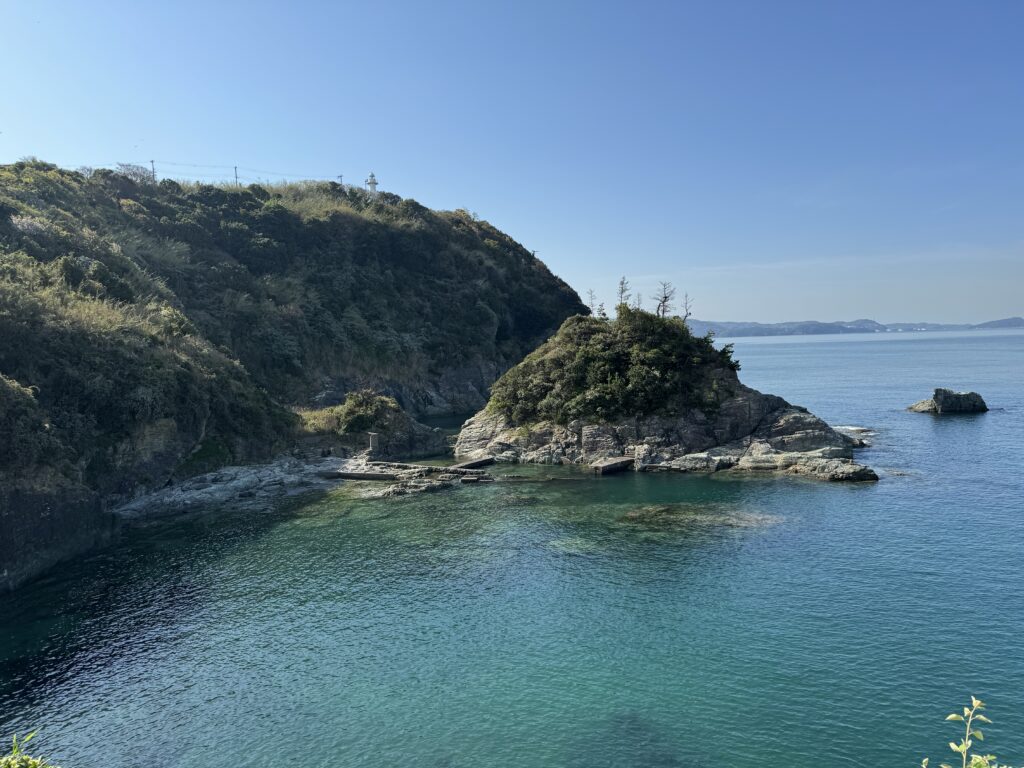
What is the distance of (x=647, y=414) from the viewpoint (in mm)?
71938

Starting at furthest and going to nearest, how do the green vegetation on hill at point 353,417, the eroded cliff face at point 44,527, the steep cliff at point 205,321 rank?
1. the green vegetation on hill at point 353,417
2. the steep cliff at point 205,321
3. the eroded cliff face at point 44,527

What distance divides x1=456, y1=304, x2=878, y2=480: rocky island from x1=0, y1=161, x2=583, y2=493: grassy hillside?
91.8 ft

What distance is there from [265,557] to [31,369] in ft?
90.2

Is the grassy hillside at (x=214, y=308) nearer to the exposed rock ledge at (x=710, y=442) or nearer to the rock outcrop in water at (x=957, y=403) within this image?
the exposed rock ledge at (x=710, y=442)

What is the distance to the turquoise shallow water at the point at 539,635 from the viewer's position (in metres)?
24.0

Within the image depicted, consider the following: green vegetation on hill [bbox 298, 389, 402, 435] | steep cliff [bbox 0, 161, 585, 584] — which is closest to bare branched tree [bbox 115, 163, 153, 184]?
steep cliff [bbox 0, 161, 585, 584]

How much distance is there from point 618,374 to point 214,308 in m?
64.1

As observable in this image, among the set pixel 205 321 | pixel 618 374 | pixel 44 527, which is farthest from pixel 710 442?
pixel 205 321

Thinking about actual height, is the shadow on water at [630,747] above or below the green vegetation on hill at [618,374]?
below

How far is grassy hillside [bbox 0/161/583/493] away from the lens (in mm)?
54438

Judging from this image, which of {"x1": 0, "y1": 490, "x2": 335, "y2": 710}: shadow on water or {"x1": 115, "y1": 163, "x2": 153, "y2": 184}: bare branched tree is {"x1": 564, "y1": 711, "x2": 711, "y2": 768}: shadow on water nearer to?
{"x1": 0, "y1": 490, "x2": 335, "y2": 710}: shadow on water

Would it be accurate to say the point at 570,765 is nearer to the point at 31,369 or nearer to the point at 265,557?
the point at 265,557

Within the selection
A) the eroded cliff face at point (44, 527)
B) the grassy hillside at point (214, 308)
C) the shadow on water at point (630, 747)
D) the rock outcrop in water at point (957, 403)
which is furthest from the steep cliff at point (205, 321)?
the rock outcrop in water at point (957, 403)

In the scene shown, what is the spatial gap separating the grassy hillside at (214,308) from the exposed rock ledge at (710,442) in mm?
29428
